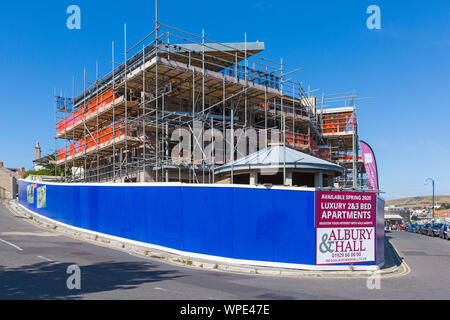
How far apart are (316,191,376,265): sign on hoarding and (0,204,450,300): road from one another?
3.91ft

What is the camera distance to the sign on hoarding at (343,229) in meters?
14.0

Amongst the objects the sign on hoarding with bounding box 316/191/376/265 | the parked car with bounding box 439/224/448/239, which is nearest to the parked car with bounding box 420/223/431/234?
the parked car with bounding box 439/224/448/239

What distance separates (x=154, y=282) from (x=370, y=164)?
18114mm

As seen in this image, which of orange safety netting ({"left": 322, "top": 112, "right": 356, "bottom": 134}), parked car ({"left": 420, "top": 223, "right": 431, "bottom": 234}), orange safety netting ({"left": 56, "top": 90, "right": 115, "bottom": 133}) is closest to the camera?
orange safety netting ({"left": 56, "top": 90, "right": 115, "bottom": 133})

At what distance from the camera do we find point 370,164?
25.1 metres

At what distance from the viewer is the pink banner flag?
2447 centimetres

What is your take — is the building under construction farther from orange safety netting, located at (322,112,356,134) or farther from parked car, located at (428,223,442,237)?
parked car, located at (428,223,442,237)

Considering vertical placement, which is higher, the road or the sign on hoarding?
the sign on hoarding
